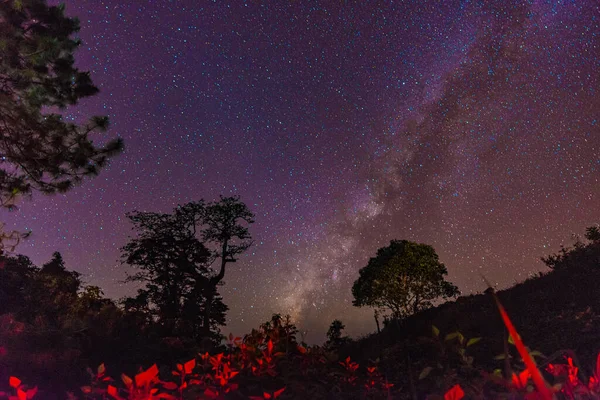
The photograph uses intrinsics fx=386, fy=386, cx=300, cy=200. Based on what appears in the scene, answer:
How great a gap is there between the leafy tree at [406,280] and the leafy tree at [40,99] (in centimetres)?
1344

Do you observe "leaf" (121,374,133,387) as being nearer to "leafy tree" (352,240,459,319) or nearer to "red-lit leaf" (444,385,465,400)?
"red-lit leaf" (444,385,465,400)

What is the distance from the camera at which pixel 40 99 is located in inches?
304

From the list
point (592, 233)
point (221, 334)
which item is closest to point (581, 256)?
point (592, 233)

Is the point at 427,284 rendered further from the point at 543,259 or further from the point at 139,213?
the point at 139,213

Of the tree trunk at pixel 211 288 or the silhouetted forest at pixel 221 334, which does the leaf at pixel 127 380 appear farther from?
the tree trunk at pixel 211 288

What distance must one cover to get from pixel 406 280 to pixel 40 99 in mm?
15242

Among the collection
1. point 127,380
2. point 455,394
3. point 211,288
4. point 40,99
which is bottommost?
point 455,394

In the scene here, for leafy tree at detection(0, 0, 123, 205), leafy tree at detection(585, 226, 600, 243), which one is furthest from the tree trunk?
leafy tree at detection(585, 226, 600, 243)

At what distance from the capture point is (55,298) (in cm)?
868

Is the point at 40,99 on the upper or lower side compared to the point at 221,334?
upper

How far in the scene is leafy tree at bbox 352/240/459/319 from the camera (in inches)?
688

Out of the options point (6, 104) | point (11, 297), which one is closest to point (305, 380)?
point (6, 104)

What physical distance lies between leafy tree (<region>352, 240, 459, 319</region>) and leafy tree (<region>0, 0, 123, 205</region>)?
13436 mm

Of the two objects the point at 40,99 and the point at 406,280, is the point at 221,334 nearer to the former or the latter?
the point at 40,99
